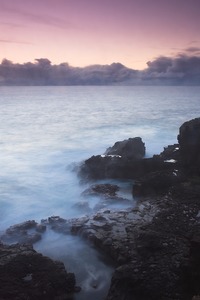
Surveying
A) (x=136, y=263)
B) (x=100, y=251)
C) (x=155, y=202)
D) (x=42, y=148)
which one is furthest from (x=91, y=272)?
(x=42, y=148)

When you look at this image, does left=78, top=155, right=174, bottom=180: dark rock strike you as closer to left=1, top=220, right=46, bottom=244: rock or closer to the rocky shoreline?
the rocky shoreline

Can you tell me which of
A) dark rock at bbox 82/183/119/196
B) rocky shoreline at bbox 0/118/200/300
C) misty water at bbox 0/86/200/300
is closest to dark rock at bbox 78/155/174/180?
rocky shoreline at bbox 0/118/200/300

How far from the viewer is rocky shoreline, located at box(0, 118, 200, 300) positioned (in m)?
9.74

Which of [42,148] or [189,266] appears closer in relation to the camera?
[189,266]

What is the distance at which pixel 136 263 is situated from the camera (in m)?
10.7

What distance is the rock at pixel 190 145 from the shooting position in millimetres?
20031

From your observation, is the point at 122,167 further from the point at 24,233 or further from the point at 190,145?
the point at 24,233

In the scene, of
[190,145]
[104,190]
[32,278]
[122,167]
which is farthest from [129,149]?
[32,278]

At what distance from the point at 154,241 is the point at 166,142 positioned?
86.9 ft

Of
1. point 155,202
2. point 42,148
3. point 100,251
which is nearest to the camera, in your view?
point 100,251

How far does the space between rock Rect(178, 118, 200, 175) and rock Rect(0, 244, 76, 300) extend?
439 inches

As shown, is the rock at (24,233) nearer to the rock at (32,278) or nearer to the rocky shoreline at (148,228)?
the rocky shoreline at (148,228)

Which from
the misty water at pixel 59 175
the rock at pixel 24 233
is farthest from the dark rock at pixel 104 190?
the rock at pixel 24 233

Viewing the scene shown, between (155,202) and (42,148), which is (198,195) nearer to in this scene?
(155,202)
